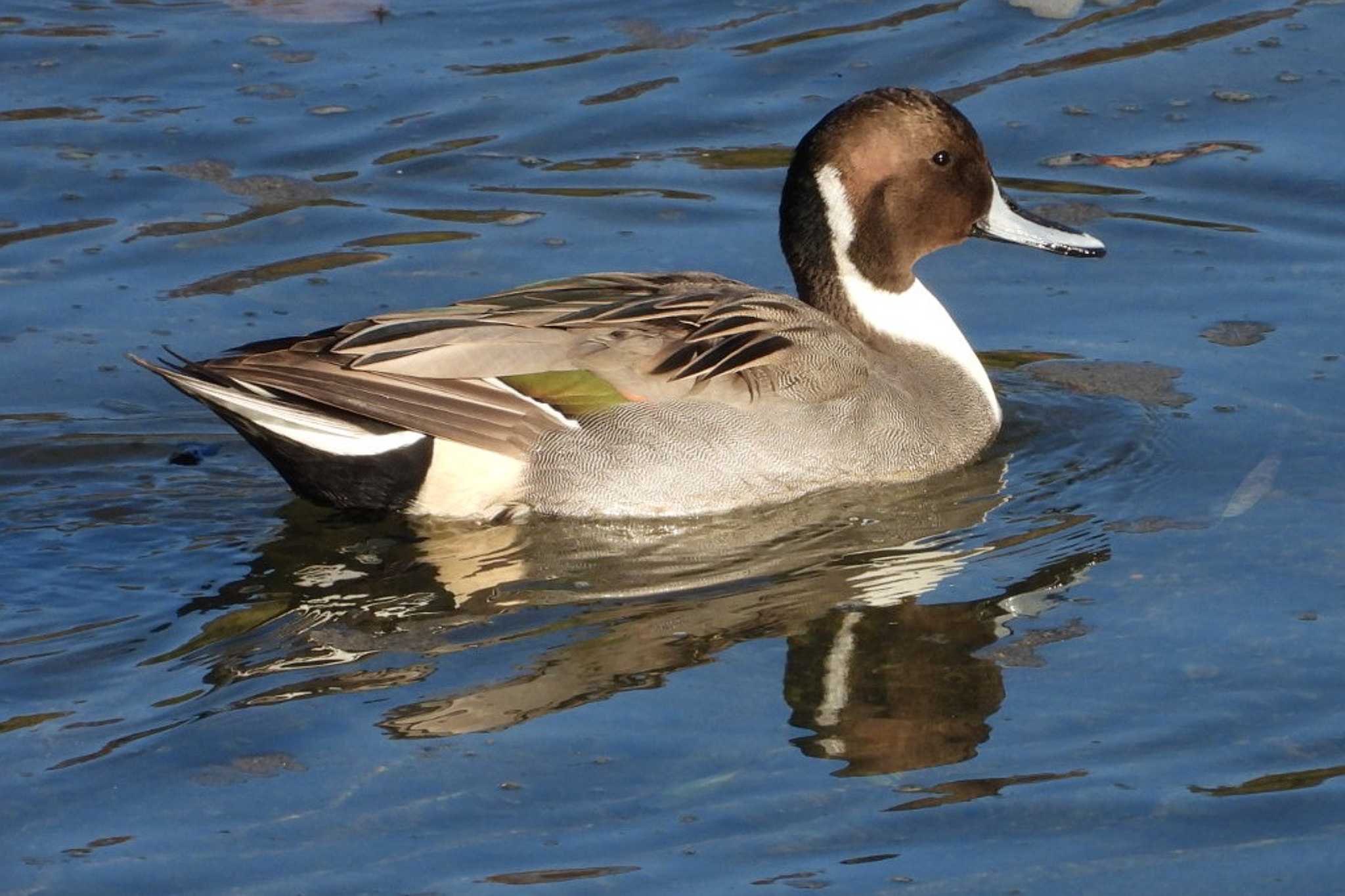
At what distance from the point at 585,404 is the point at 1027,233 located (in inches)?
67.5

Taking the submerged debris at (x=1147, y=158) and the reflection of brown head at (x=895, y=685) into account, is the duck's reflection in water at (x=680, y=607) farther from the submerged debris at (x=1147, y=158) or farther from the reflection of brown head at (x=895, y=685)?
the submerged debris at (x=1147, y=158)

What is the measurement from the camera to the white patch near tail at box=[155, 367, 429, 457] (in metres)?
5.89

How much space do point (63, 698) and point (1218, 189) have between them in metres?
4.90

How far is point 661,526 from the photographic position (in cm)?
618

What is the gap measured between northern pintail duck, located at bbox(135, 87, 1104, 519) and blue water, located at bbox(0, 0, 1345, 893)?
12 centimetres

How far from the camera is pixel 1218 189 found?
8.26 m

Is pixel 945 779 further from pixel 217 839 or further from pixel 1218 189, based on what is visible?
pixel 1218 189

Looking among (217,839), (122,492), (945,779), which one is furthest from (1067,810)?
(122,492)

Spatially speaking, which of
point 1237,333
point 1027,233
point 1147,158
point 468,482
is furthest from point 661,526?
point 1147,158

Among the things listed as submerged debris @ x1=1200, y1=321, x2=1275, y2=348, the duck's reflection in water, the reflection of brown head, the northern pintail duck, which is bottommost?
the reflection of brown head

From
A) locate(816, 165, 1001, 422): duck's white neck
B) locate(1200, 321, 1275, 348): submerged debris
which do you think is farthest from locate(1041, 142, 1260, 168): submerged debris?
locate(816, 165, 1001, 422): duck's white neck

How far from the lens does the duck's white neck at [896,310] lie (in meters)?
6.75

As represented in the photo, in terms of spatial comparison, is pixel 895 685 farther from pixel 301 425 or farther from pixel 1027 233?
pixel 1027 233

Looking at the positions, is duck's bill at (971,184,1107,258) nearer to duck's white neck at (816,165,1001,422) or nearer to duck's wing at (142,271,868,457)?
duck's white neck at (816,165,1001,422)
